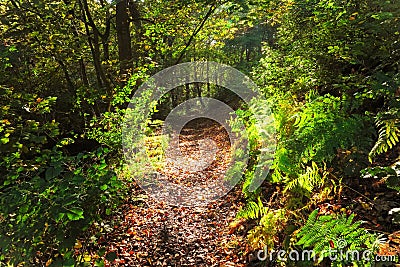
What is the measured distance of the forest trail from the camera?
13.2 ft

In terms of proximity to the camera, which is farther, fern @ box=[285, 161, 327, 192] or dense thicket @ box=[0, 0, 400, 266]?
fern @ box=[285, 161, 327, 192]

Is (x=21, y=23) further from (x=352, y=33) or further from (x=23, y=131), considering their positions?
(x=352, y=33)

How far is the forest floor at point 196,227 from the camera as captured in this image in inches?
125

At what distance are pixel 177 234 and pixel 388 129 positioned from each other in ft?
10.7

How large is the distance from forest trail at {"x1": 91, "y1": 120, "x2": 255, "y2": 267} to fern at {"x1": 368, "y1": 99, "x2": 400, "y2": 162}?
2022 mm

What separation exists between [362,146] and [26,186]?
11.4ft

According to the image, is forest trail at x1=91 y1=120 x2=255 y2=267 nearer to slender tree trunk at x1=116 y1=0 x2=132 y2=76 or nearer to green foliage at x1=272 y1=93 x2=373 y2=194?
green foliage at x1=272 y1=93 x2=373 y2=194

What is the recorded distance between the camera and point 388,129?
9.73ft

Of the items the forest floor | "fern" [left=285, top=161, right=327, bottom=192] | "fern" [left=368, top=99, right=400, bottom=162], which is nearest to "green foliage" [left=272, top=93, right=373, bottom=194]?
"fern" [left=285, top=161, right=327, bottom=192]

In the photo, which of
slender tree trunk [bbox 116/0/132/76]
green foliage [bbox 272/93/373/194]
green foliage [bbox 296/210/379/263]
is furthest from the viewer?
slender tree trunk [bbox 116/0/132/76]

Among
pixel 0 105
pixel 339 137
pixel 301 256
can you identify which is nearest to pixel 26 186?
pixel 0 105

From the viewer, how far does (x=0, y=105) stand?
380 cm

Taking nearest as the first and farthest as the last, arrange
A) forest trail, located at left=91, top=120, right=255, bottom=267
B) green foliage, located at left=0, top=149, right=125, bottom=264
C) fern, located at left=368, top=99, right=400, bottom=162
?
green foliage, located at left=0, top=149, right=125, bottom=264 < fern, located at left=368, top=99, right=400, bottom=162 < forest trail, located at left=91, top=120, right=255, bottom=267

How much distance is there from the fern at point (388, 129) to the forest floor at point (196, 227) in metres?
0.56
